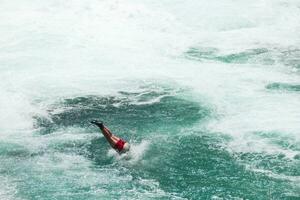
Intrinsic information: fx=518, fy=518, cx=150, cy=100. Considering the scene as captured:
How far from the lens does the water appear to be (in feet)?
44.2

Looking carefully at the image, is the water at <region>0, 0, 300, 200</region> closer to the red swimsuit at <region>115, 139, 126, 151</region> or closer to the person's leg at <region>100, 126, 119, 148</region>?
the red swimsuit at <region>115, 139, 126, 151</region>

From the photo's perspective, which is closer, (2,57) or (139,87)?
(139,87)

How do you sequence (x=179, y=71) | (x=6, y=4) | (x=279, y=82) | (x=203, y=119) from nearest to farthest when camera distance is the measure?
(x=203, y=119), (x=279, y=82), (x=179, y=71), (x=6, y=4)

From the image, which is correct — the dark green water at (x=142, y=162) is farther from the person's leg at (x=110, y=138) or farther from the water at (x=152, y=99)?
the person's leg at (x=110, y=138)

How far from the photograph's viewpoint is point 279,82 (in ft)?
60.8

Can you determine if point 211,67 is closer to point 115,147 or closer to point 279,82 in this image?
point 279,82

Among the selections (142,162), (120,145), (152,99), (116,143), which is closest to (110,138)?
(116,143)

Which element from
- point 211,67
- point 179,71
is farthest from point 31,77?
point 211,67

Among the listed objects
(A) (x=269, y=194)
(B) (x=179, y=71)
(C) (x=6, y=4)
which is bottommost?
(A) (x=269, y=194)

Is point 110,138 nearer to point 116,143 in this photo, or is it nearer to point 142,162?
point 116,143

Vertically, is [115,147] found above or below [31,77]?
below

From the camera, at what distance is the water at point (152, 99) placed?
13477 millimetres

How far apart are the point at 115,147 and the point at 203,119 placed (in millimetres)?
3381

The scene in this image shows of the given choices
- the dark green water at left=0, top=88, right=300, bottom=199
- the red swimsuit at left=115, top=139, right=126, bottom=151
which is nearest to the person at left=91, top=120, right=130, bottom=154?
the red swimsuit at left=115, top=139, right=126, bottom=151
